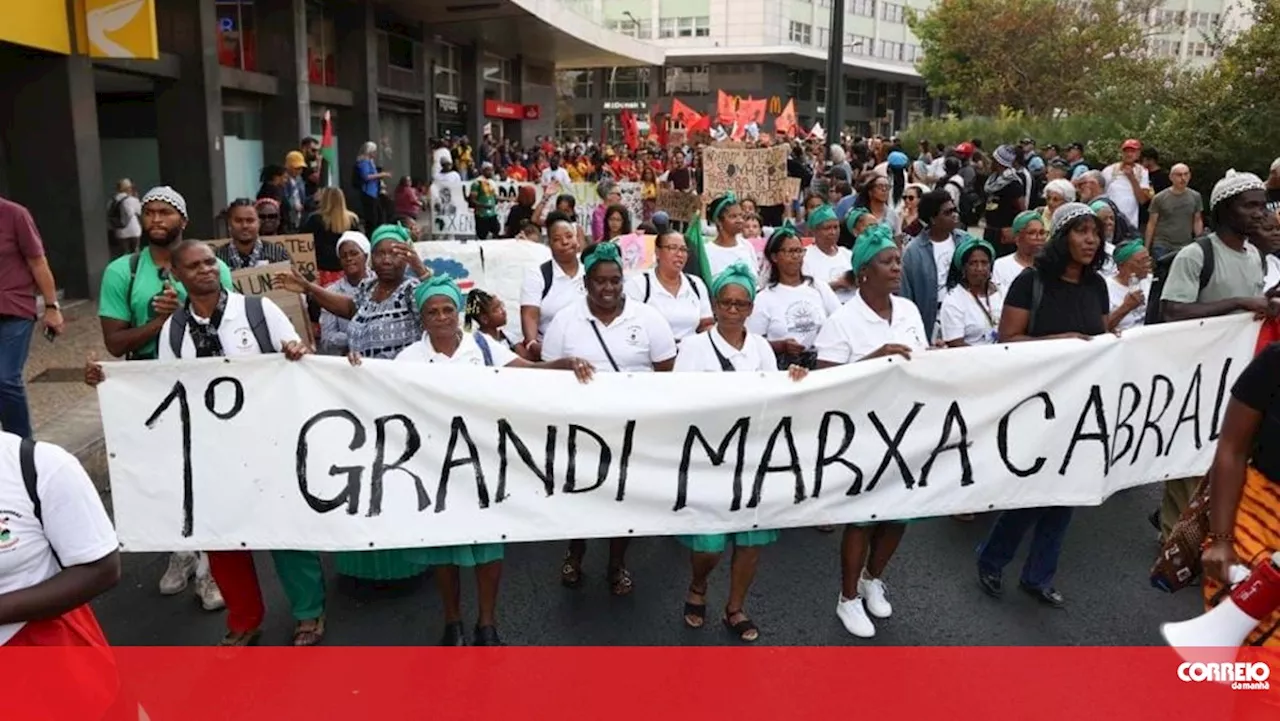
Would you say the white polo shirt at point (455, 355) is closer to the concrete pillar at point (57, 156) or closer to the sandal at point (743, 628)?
the sandal at point (743, 628)

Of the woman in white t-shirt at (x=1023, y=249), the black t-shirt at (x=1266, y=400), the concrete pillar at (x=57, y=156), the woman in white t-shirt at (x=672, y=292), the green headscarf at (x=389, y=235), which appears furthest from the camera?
the concrete pillar at (x=57, y=156)

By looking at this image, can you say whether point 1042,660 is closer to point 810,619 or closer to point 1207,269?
point 810,619

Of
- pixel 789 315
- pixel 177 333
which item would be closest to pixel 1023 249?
pixel 789 315

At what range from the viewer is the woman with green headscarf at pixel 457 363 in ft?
13.3

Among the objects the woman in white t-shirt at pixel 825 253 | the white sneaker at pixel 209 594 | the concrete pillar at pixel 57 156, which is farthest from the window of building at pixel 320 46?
the white sneaker at pixel 209 594

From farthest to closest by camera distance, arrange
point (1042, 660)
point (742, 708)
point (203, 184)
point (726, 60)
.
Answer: point (726, 60) < point (203, 184) < point (1042, 660) < point (742, 708)

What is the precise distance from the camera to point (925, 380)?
437cm

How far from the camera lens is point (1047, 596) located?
15.2 ft

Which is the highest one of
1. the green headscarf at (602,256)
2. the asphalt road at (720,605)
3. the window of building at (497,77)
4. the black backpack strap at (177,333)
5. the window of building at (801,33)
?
the window of building at (801,33)

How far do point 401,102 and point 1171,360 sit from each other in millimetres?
22384

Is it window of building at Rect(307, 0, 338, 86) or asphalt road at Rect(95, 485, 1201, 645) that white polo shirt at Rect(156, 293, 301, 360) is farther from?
window of building at Rect(307, 0, 338, 86)

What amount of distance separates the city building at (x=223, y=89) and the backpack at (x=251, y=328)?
7.47m

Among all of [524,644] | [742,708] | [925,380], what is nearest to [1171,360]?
[925,380]

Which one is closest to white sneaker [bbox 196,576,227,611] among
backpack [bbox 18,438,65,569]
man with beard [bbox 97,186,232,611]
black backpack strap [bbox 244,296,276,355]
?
man with beard [bbox 97,186,232,611]
